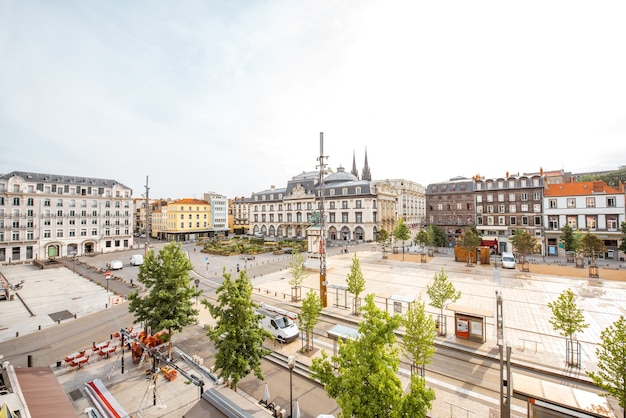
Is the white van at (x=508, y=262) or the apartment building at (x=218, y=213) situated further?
Answer: the apartment building at (x=218, y=213)

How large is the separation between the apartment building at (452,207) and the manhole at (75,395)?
5824 centimetres

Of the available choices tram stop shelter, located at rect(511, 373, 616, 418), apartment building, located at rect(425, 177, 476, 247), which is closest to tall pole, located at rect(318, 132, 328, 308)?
tram stop shelter, located at rect(511, 373, 616, 418)

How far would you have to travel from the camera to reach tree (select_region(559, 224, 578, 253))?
38.0m

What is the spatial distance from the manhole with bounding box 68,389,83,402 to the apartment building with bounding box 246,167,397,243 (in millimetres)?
52124

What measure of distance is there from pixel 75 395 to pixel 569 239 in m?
55.3

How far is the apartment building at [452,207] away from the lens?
57656mm

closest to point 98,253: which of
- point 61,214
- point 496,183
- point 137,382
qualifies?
point 61,214

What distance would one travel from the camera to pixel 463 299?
24828 millimetres

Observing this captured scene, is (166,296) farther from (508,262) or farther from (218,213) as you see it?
(218,213)

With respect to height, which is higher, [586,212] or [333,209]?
[333,209]

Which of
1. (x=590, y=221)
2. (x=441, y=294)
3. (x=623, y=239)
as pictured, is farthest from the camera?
(x=590, y=221)

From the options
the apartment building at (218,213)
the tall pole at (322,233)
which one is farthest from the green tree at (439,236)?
the apartment building at (218,213)

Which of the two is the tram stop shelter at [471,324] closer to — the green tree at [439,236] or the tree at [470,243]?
the tree at [470,243]

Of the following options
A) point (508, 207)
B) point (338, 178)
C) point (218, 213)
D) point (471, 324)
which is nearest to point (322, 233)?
point (471, 324)
